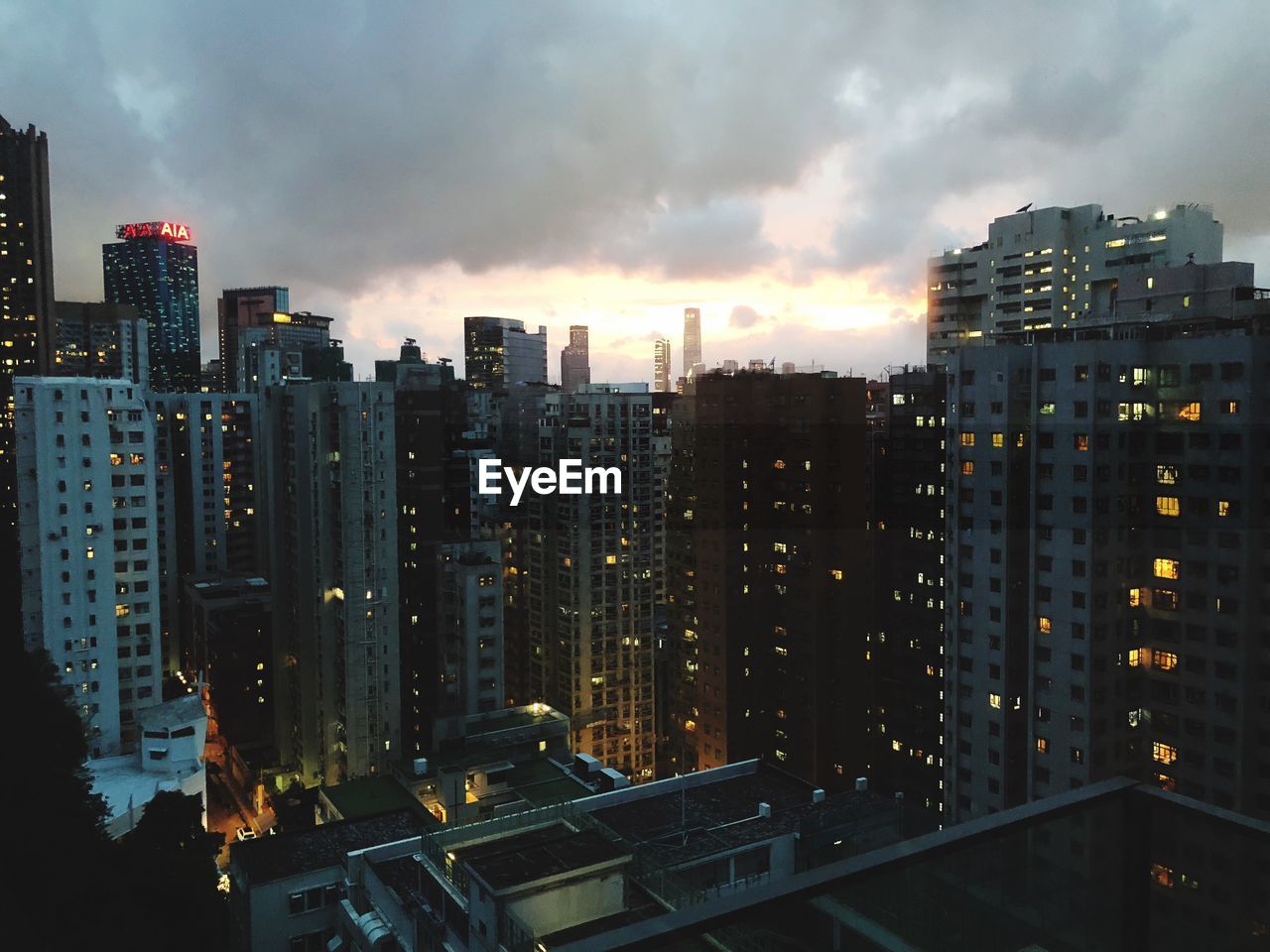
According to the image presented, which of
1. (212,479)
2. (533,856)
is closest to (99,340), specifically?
(212,479)

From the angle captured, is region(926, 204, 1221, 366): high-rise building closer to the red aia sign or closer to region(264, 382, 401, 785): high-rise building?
region(264, 382, 401, 785): high-rise building

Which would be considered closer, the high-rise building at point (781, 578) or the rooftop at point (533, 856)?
the rooftop at point (533, 856)

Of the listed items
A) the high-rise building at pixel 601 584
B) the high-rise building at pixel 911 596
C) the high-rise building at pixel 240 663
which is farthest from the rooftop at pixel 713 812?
the high-rise building at pixel 240 663

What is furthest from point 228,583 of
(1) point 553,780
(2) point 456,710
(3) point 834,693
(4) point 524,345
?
(4) point 524,345

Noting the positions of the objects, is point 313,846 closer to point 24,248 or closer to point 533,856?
point 533,856

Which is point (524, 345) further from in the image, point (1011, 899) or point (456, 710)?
point (1011, 899)

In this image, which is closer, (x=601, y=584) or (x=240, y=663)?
(x=601, y=584)

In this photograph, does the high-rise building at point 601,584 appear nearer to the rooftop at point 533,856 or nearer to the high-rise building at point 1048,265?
the high-rise building at point 1048,265

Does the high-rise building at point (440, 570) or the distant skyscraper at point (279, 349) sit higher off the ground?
the distant skyscraper at point (279, 349)
